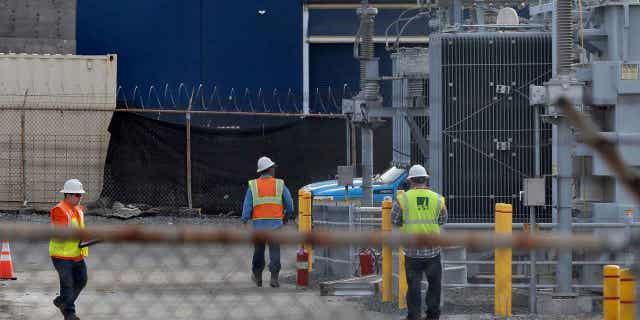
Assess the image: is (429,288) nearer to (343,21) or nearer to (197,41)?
(343,21)

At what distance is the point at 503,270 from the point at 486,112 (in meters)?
3.00

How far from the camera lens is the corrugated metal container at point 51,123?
21953mm

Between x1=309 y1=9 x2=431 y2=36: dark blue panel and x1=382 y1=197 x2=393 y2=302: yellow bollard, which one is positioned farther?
x1=309 y1=9 x2=431 y2=36: dark blue panel

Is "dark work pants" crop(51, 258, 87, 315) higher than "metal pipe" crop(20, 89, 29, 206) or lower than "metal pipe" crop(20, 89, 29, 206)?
lower

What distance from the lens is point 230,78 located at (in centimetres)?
2691

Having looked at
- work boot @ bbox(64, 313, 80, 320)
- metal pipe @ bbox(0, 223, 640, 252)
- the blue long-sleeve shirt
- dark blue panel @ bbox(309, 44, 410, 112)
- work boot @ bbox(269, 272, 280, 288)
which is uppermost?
dark blue panel @ bbox(309, 44, 410, 112)

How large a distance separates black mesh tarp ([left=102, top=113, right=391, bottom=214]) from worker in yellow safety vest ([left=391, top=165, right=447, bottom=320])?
11.8 metres

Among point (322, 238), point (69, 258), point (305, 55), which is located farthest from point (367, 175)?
point (305, 55)

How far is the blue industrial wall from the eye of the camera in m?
26.7

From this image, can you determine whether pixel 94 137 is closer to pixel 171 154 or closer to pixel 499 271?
pixel 171 154

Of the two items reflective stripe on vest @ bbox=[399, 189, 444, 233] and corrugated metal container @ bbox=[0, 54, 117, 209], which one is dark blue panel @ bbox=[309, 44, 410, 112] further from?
reflective stripe on vest @ bbox=[399, 189, 444, 233]

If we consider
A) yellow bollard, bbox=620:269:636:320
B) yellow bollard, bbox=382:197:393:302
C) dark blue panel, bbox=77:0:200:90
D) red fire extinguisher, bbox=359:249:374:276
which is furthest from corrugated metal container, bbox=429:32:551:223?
dark blue panel, bbox=77:0:200:90

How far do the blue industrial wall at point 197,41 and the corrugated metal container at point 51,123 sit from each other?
3.86 metres

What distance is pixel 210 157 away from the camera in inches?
885
